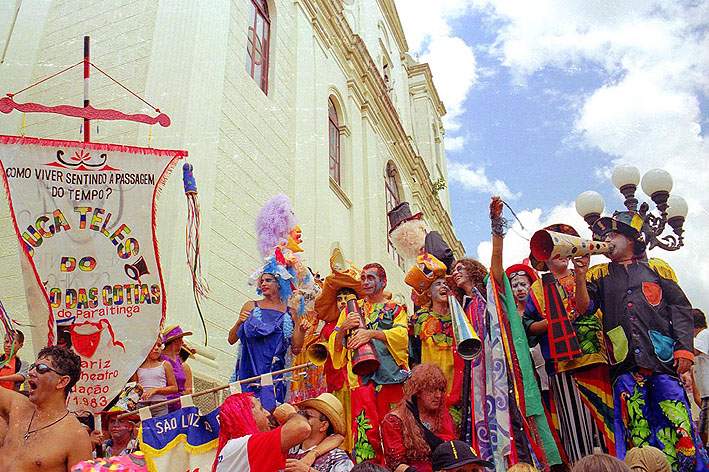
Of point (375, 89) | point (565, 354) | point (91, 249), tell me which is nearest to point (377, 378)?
point (565, 354)

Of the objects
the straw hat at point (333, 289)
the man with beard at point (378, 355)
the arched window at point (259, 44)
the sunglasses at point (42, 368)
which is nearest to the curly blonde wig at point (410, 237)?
the straw hat at point (333, 289)

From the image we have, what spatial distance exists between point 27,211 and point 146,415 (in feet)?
6.59

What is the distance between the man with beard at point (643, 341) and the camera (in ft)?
12.2

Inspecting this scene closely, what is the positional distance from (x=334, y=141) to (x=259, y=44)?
3806 millimetres

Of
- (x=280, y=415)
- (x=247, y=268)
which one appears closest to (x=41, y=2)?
(x=247, y=268)

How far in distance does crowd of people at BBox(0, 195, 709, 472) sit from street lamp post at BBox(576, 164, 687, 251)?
45.5 inches

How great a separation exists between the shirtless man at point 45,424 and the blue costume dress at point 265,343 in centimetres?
181

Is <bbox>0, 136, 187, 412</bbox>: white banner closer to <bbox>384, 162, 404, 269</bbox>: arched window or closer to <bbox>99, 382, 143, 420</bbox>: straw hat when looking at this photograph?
<bbox>99, 382, 143, 420</bbox>: straw hat

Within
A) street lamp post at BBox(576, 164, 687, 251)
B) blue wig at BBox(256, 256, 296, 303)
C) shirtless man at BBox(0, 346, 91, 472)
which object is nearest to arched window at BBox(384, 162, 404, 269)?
street lamp post at BBox(576, 164, 687, 251)

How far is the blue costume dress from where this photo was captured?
16.8ft

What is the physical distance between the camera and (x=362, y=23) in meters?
18.4

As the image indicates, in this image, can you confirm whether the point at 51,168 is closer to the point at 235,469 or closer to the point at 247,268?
the point at 235,469

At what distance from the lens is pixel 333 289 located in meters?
5.18

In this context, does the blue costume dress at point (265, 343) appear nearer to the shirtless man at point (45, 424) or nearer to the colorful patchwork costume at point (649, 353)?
the shirtless man at point (45, 424)
